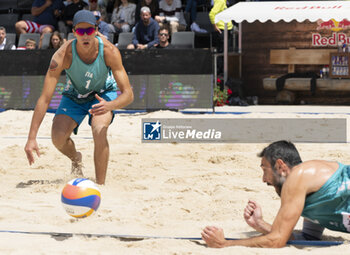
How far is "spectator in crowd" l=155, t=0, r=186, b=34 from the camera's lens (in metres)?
12.8

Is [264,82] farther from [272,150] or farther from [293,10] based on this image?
[272,150]

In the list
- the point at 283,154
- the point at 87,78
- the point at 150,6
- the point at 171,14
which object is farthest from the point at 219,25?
the point at 283,154

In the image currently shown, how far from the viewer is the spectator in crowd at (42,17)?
13.8 m

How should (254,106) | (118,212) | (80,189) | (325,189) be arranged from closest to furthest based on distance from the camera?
(325,189)
(80,189)
(118,212)
(254,106)

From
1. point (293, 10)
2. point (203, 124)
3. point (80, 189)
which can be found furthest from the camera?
point (293, 10)

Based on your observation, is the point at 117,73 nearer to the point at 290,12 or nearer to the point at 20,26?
the point at 290,12

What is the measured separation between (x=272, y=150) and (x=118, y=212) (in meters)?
1.61

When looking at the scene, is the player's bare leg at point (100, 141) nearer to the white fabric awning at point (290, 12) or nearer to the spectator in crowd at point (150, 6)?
the white fabric awning at point (290, 12)

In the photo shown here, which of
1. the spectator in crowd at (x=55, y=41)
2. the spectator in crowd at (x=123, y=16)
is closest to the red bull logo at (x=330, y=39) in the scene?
the spectator in crowd at (x=123, y=16)

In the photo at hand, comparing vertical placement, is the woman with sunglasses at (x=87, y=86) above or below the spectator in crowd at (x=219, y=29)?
below

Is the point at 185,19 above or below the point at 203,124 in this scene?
above

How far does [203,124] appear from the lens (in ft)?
31.5

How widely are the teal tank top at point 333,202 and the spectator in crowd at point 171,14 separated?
31.0ft

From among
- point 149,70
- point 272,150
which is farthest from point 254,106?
point 272,150
